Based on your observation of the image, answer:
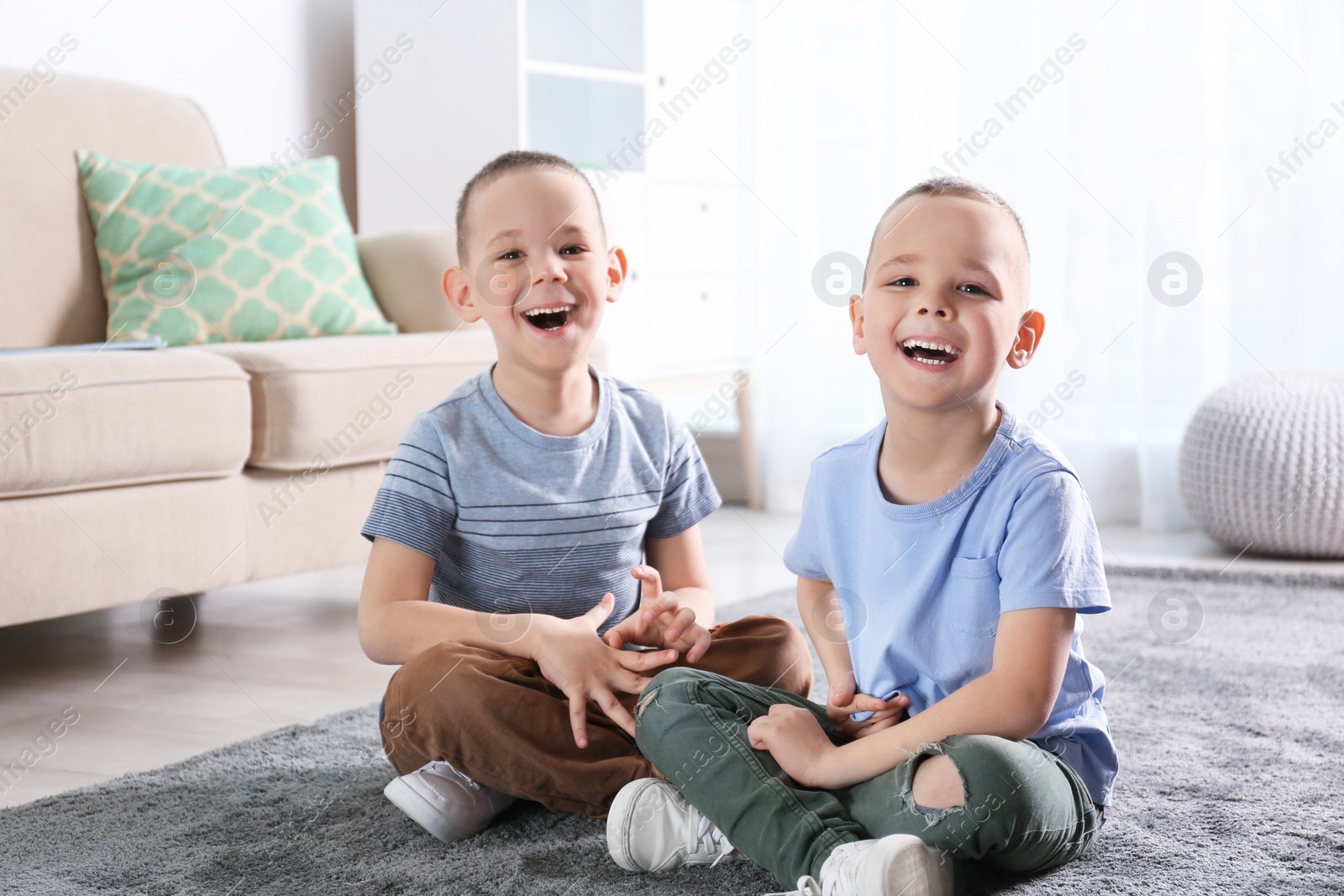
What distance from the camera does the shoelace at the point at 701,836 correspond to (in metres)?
0.98

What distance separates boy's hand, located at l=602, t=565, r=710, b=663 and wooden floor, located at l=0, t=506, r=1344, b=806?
0.52 metres

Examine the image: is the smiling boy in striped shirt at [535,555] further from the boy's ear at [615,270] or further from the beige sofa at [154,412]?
the beige sofa at [154,412]

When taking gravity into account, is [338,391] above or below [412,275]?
below

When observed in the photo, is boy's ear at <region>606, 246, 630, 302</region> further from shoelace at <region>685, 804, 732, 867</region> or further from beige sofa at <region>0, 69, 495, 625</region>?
beige sofa at <region>0, 69, 495, 625</region>

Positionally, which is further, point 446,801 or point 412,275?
point 412,275

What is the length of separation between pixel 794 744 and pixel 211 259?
59.4 inches

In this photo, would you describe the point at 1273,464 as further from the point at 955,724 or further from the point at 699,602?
the point at 955,724

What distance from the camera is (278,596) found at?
7.04ft

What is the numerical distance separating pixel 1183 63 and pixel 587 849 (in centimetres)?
221

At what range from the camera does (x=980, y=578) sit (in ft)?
3.06

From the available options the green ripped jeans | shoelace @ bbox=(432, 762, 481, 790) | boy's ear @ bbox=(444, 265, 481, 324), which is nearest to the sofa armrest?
boy's ear @ bbox=(444, 265, 481, 324)

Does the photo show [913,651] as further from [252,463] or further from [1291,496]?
[1291,496]

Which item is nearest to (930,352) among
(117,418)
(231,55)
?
(117,418)

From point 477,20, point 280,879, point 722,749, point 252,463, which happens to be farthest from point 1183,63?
point 280,879
